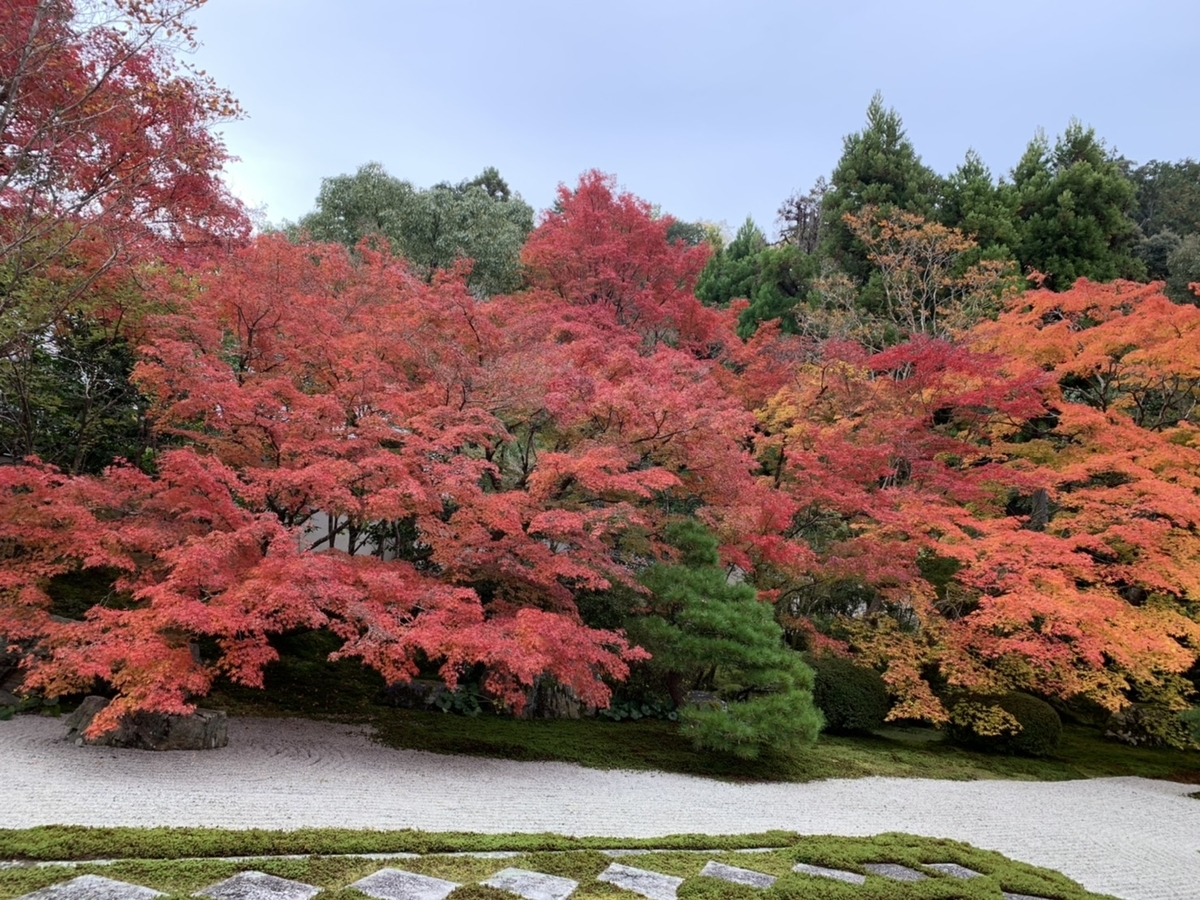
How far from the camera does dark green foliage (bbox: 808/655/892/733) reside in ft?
34.4

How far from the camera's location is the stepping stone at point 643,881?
13.2 feet

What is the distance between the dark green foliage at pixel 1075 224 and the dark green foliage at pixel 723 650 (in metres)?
12.8

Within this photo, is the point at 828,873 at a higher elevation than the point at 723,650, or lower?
lower

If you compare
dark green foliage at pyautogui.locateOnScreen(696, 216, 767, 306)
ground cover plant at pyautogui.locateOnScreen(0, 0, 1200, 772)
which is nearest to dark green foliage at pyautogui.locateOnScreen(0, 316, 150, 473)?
ground cover plant at pyautogui.locateOnScreen(0, 0, 1200, 772)

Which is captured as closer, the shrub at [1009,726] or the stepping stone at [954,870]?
the stepping stone at [954,870]

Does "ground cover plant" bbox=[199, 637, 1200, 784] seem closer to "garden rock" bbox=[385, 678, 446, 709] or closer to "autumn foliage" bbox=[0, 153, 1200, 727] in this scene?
→ "garden rock" bbox=[385, 678, 446, 709]

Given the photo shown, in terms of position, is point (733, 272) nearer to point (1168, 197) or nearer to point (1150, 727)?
point (1150, 727)

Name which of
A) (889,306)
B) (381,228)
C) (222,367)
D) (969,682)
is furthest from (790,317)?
(222,367)

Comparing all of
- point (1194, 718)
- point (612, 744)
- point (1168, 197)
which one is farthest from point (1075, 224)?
point (612, 744)

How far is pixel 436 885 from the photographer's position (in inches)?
151

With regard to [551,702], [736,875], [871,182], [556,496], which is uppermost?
[871,182]

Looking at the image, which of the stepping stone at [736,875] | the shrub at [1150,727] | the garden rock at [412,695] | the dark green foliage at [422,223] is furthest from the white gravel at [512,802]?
the dark green foliage at [422,223]

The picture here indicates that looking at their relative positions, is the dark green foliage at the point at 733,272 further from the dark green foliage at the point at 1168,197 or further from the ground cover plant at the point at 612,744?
the ground cover plant at the point at 612,744

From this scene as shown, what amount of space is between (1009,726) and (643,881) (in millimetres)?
8352
